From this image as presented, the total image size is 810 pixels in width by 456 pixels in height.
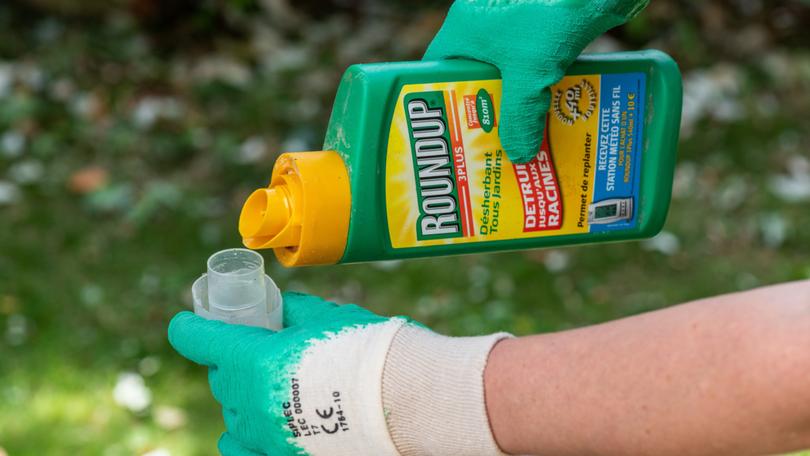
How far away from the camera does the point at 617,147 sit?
57.2 inches

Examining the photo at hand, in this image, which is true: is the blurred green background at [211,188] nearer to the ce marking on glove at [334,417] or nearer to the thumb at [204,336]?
the thumb at [204,336]

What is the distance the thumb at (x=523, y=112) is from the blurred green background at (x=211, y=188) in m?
1.05

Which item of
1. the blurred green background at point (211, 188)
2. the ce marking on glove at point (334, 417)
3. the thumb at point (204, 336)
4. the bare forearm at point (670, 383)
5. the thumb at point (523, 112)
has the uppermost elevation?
the thumb at point (523, 112)

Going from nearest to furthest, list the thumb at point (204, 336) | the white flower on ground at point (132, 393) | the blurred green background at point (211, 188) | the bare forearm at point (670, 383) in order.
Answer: the bare forearm at point (670, 383) < the thumb at point (204, 336) < the white flower on ground at point (132, 393) < the blurred green background at point (211, 188)

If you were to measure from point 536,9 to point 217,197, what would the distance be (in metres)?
1.69

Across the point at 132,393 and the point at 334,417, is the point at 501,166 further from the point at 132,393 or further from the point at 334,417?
the point at 132,393

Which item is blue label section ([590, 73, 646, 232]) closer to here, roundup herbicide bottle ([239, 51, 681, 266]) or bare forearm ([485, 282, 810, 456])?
roundup herbicide bottle ([239, 51, 681, 266])

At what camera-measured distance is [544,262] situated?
8.50 feet

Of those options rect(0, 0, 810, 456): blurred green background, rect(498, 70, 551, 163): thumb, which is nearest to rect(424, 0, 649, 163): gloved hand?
rect(498, 70, 551, 163): thumb

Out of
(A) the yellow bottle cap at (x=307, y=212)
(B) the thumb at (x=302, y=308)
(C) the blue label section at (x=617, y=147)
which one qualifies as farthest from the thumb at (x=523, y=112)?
(B) the thumb at (x=302, y=308)

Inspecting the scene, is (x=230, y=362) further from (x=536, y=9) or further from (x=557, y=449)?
(x=536, y=9)

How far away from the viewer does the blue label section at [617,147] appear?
4.73 ft

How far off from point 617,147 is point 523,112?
0.19 metres

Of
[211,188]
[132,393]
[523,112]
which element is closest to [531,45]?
[523,112]
